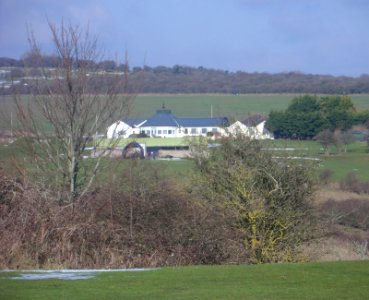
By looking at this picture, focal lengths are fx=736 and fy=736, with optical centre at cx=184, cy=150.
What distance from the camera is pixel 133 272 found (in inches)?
486

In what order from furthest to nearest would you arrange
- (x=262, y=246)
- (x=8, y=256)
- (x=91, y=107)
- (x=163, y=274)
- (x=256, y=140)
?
(x=256, y=140)
(x=91, y=107)
(x=262, y=246)
(x=8, y=256)
(x=163, y=274)

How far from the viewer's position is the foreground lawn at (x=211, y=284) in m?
9.80

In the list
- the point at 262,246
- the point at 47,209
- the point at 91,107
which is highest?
the point at 91,107

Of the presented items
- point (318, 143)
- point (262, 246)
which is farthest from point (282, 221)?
point (318, 143)

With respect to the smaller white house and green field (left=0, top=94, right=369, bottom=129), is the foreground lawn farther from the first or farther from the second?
green field (left=0, top=94, right=369, bottom=129)

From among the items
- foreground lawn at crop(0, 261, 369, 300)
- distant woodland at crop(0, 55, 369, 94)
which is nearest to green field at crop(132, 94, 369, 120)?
distant woodland at crop(0, 55, 369, 94)

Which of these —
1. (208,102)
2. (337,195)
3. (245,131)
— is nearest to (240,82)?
(208,102)

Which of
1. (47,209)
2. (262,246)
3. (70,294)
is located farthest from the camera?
(262,246)

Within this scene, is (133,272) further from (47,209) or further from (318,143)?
(318,143)

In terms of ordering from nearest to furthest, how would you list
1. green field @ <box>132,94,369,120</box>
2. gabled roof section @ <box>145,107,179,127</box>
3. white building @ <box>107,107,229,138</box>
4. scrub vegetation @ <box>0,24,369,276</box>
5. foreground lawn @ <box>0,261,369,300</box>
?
1. foreground lawn @ <box>0,261,369,300</box>
2. scrub vegetation @ <box>0,24,369,276</box>
3. white building @ <box>107,107,229,138</box>
4. gabled roof section @ <box>145,107,179,127</box>
5. green field @ <box>132,94,369,120</box>

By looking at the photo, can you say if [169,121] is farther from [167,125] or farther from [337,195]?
[337,195]

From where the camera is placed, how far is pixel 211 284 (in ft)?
35.2

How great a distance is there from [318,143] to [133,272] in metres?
25.9

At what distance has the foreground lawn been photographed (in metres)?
9.80
